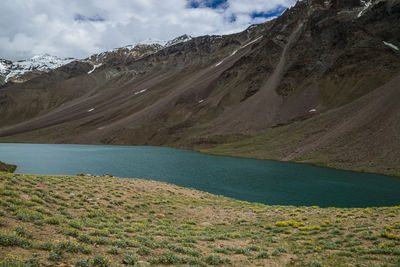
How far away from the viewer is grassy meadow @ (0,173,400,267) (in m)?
7.61

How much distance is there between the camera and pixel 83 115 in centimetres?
18900

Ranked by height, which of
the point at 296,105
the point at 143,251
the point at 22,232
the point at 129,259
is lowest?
the point at 143,251

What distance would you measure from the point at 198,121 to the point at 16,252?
12291 centimetres

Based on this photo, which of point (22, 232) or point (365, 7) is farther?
point (365, 7)

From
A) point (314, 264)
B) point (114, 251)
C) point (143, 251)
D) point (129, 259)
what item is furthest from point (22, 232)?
point (314, 264)

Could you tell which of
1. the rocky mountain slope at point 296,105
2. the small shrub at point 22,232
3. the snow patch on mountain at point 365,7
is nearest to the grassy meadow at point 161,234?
the small shrub at point 22,232

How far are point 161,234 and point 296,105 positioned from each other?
104 m

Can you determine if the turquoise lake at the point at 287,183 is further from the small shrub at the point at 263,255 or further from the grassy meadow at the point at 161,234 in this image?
the small shrub at the point at 263,255

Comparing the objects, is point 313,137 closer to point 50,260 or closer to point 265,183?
point 265,183

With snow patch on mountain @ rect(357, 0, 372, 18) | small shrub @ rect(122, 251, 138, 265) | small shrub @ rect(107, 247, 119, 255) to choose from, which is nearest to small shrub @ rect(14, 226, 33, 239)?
small shrub @ rect(107, 247, 119, 255)

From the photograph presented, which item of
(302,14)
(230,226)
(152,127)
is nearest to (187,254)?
(230,226)

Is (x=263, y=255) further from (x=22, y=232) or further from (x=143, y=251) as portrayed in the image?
(x=22, y=232)

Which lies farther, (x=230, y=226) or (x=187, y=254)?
(x=230, y=226)

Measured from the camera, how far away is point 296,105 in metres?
106
